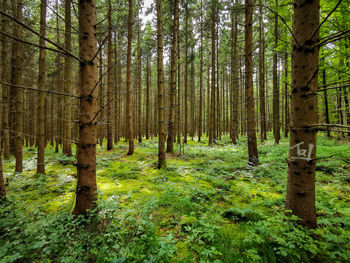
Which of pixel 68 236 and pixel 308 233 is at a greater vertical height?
pixel 308 233

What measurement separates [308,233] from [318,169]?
498 cm

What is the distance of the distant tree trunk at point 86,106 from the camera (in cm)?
294

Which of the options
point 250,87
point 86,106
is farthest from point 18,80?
point 250,87

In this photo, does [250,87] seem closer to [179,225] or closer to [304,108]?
[304,108]

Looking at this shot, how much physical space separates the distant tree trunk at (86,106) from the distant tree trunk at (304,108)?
354 centimetres

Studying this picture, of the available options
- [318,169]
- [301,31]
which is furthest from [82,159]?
[318,169]

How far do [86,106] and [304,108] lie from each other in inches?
147

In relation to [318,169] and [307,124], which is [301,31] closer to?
[307,124]

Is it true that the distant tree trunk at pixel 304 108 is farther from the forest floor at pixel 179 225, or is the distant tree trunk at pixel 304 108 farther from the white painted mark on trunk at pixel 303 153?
the forest floor at pixel 179 225

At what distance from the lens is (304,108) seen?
232 cm

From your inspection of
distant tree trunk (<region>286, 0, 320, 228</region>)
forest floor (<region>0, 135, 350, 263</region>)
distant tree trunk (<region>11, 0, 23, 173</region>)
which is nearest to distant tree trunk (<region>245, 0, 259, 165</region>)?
forest floor (<region>0, 135, 350, 263</region>)

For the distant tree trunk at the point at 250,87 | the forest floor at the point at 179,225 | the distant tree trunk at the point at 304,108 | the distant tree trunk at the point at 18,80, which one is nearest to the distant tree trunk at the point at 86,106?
the forest floor at the point at 179,225

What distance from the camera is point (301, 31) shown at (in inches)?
91.5

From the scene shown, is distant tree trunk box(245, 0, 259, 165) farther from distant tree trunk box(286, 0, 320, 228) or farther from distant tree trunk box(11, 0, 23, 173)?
distant tree trunk box(11, 0, 23, 173)
